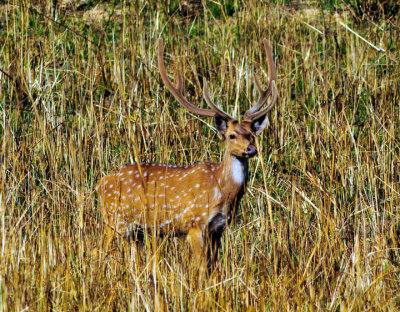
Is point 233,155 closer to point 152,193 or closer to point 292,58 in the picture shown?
point 152,193

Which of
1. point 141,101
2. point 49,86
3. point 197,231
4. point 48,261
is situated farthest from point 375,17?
point 48,261

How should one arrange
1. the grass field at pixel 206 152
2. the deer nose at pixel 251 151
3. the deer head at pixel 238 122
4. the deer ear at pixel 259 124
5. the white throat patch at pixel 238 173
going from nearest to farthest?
the grass field at pixel 206 152 → the deer nose at pixel 251 151 → the deer head at pixel 238 122 → the white throat patch at pixel 238 173 → the deer ear at pixel 259 124

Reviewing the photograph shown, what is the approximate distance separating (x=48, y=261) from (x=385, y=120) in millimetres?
2988

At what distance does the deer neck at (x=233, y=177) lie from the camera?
4.78 meters

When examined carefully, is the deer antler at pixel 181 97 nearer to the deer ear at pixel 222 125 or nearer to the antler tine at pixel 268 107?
the deer ear at pixel 222 125

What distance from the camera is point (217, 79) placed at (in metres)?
6.61

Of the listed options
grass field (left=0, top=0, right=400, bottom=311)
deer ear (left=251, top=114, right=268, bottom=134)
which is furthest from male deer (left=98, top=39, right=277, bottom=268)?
grass field (left=0, top=0, right=400, bottom=311)

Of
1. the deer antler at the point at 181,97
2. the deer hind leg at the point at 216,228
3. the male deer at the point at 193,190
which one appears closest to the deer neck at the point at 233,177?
the male deer at the point at 193,190

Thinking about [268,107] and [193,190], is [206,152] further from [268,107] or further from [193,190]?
[268,107]

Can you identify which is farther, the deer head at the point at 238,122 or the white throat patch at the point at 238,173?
the white throat patch at the point at 238,173

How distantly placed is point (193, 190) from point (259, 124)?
1.94ft

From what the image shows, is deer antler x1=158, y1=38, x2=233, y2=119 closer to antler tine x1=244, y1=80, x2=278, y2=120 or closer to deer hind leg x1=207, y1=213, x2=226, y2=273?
antler tine x1=244, y1=80, x2=278, y2=120

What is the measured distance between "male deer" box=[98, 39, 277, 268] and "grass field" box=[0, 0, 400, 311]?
16cm

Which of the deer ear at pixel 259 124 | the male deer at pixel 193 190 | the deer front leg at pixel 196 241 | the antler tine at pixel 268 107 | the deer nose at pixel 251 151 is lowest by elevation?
the deer front leg at pixel 196 241
